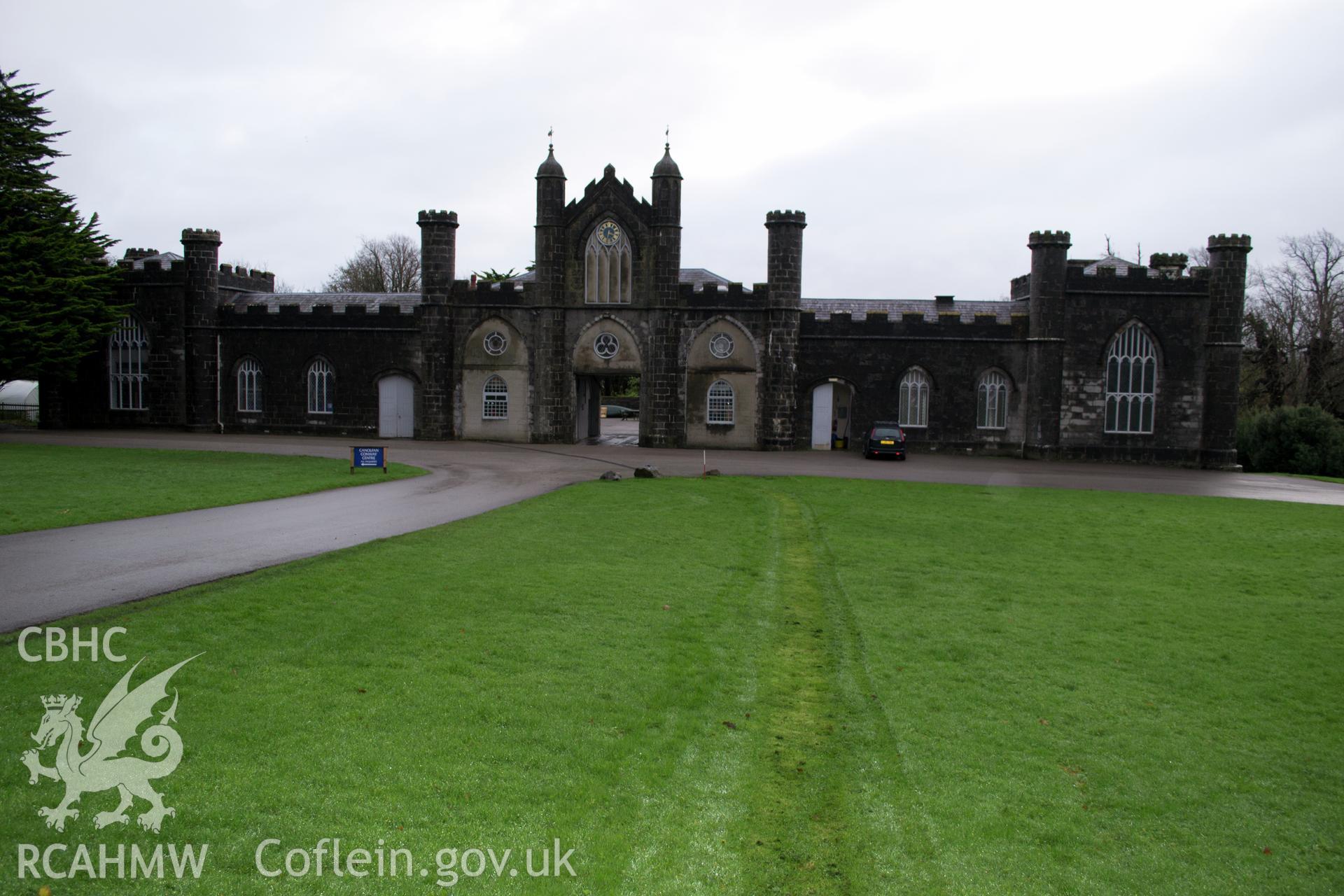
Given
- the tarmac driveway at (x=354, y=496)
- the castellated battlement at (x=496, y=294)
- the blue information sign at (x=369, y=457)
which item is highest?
the castellated battlement at (x=496, y=294)

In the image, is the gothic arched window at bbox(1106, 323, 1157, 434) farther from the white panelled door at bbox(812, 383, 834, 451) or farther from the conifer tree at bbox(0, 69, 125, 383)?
the conifer tree at bbox(0, 69, 125, 383)

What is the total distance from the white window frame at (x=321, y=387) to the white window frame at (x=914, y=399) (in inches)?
963

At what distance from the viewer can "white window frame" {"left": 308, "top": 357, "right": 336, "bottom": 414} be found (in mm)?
40531

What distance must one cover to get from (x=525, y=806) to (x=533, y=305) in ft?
113

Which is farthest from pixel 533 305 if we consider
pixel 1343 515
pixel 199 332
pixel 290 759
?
pixel 290 759

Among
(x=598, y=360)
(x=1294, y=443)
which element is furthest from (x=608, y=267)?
(x=1294, y=443)

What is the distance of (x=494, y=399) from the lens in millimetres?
39562

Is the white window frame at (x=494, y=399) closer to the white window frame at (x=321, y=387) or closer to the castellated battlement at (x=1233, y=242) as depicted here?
the white window frame at (x=321, y=387)

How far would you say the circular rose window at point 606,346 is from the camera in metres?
39.0

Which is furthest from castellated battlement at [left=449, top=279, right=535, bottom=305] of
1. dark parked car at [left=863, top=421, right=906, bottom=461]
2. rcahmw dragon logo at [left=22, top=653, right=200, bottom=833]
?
rcahmw dragon logo at [left=22, top=653, right=200, bottom=833]

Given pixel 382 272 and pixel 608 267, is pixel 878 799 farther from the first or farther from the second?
pixel 382 272

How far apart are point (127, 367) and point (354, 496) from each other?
28.5 meters

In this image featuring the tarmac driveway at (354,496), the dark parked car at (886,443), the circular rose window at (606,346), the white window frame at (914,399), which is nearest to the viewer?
the tarmac driveway at (354,496)

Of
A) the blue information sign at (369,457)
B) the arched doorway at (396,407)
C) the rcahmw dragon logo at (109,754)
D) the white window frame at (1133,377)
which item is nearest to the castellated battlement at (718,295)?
the arched doorway at (396,407)
